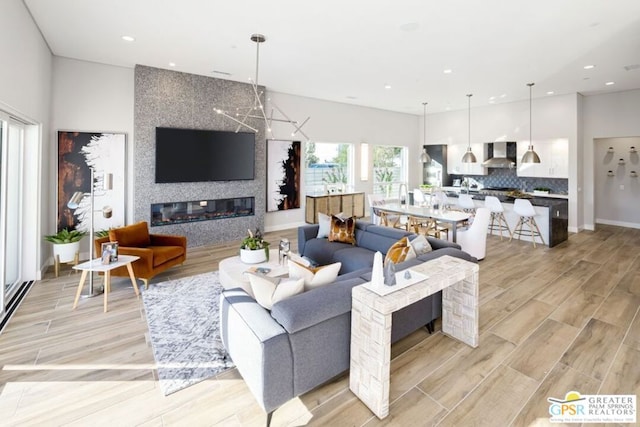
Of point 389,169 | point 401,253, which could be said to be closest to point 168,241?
point 401,253

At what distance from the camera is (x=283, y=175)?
7.99 meters

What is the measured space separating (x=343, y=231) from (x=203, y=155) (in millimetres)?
3357

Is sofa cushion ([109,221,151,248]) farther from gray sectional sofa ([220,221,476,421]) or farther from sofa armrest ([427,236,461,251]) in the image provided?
sofa armrest ([427,236,461,251])

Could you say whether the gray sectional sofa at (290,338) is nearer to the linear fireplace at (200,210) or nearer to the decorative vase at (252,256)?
the decorative vase at (252,256)

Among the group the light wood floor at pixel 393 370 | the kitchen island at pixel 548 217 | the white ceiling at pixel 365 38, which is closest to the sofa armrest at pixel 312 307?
the light wood floor at pixel 393 370

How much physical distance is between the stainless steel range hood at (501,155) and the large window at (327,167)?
3810 mm

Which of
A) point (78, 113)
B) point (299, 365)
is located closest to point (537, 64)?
point (299, 365)

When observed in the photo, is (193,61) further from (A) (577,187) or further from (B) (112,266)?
(A) (577,187)

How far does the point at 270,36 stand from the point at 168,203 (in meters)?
3.60

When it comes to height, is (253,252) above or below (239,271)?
above

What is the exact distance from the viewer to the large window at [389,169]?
1030 cm

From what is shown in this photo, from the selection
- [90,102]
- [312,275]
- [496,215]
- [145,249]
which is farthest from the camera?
[496,215]

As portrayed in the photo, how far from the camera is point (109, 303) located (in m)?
3.87

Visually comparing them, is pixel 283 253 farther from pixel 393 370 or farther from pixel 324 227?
pixel 393 370
